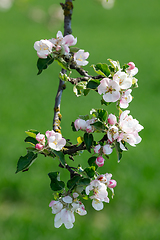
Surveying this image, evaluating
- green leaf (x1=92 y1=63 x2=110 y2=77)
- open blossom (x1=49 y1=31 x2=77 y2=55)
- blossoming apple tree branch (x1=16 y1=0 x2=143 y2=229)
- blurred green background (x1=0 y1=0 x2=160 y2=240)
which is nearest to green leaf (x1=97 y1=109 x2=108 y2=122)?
blossoming apple tree branch (x1=16 y1=0 x2=143 y2=229)

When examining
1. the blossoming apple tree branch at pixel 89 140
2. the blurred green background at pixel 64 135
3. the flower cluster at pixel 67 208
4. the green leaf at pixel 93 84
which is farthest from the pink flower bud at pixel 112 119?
the blurred green background at pixel 64 135

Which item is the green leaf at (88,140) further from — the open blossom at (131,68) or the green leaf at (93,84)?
the open blossom at (131,68)

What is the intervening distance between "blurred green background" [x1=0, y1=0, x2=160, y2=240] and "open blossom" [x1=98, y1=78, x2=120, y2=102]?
2.91 ft

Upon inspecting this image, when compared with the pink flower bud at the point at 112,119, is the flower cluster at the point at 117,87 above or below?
above

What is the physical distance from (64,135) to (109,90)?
18.7 feet

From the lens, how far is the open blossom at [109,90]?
37.0 inches

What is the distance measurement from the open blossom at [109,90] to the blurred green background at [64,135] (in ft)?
2.91

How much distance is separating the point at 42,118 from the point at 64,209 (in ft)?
21.9

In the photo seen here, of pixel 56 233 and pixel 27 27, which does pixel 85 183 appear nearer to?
pixel 56 233

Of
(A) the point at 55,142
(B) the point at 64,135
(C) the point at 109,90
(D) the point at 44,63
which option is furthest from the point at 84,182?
(B) the point at 64,135

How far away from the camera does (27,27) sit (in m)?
18.2

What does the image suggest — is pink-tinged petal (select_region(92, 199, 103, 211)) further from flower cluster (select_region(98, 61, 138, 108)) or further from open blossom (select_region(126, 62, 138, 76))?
open blossom (select_region(126, 62, 138, 76))

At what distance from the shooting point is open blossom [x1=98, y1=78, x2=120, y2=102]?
939mm

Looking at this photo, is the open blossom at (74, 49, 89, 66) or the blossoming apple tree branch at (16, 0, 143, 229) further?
the open blossom at (74, 49, 89, 66)
